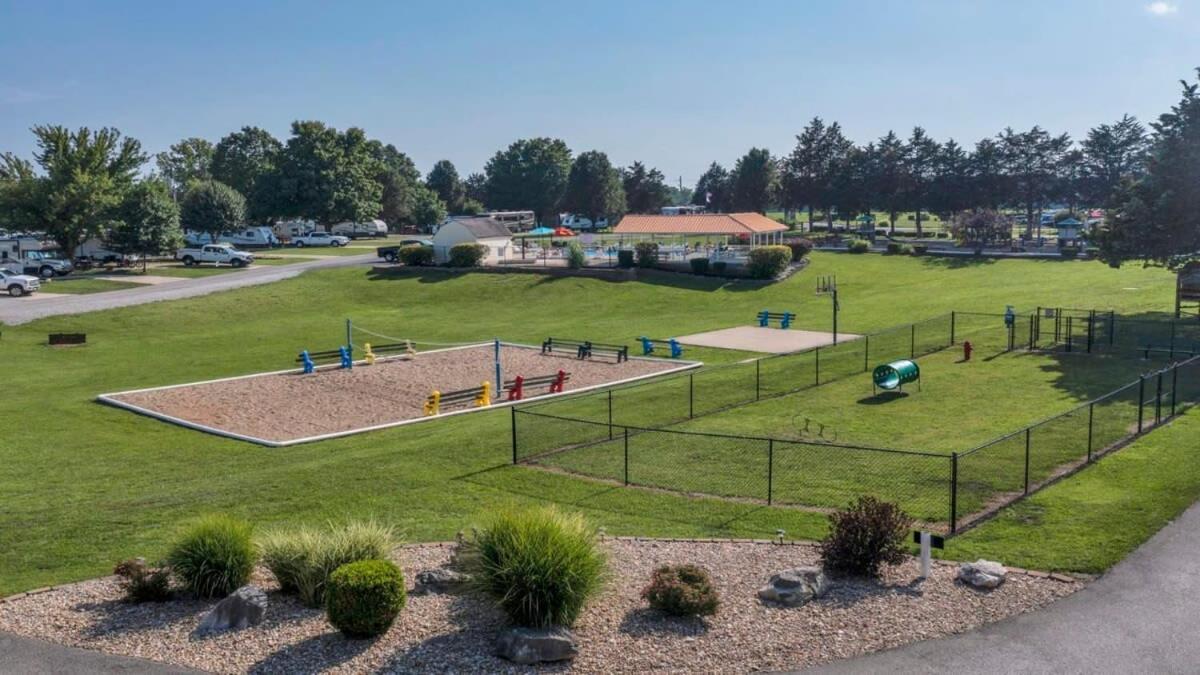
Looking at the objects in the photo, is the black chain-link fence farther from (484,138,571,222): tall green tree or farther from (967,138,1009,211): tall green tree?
(484,138,571,222): tall green tree

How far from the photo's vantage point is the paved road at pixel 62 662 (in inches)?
434

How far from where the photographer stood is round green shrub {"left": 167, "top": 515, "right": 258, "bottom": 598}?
12.9 metres

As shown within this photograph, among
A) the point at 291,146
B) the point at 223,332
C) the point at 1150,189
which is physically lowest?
the point at 223,332

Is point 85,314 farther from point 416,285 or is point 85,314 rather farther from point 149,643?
point 149,643

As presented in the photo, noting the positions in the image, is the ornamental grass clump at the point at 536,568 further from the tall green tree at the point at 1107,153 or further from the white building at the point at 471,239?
the tall green tree at the point at 1107,153

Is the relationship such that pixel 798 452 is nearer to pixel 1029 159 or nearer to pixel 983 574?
pixel 983 574

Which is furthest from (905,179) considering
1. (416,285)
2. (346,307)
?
(346,307)

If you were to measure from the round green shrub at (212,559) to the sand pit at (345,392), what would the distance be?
12.0 meters

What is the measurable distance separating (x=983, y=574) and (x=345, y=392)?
79.3 feet

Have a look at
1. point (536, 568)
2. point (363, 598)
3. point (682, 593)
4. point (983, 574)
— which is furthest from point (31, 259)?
point (983, 574)

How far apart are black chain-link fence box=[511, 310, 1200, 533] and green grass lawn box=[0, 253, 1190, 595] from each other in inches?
47.0

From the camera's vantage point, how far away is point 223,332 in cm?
4828

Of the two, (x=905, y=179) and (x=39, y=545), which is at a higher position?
(x=905, y=179)

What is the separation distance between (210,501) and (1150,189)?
128 feet
